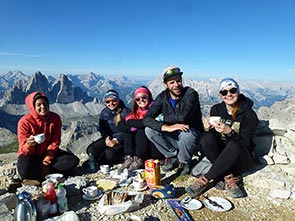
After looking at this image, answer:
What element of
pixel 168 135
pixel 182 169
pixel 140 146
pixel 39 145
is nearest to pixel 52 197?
pixel 39 145

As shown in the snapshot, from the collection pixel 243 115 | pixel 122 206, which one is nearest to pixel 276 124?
pixel 243 115

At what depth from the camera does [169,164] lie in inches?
328

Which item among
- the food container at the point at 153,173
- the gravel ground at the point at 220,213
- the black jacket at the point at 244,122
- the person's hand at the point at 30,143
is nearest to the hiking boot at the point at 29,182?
the person's hand at the point at 30,143

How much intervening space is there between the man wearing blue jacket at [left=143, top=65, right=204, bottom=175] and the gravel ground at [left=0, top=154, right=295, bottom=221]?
1.32 meters

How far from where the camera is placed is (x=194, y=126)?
25.6ft

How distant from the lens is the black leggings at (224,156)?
21.1 ft

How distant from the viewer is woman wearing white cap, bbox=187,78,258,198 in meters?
6.50

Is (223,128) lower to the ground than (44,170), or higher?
higher

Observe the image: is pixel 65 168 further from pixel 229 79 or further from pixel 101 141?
pixel 229 79

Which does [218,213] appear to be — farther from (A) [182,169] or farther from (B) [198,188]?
(A) [182,169]

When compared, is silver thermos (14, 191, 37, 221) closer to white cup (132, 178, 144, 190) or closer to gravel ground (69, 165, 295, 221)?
gravel ground (69, 165, 295, 221)

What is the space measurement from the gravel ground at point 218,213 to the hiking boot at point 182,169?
1.03 m

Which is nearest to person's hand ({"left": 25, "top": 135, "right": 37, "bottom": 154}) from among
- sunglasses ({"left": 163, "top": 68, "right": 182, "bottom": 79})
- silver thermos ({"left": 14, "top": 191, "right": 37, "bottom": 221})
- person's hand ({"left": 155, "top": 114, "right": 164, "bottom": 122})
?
silver thermos ({"left": 14, "top": 191, "right": 37, "bottom": 221})

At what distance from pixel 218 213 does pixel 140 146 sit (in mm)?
3183
